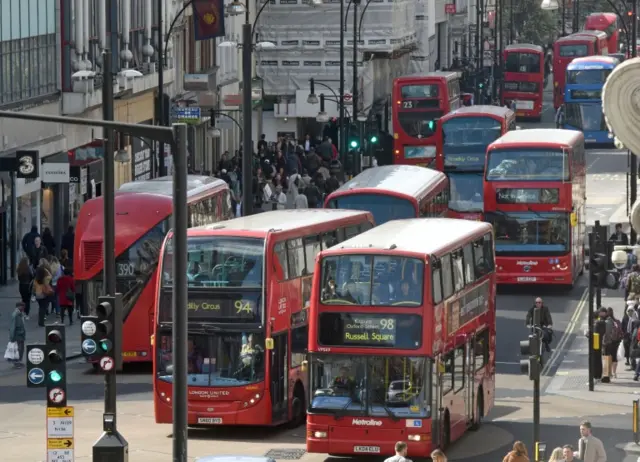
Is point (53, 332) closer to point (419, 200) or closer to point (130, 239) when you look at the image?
point (130, 239)

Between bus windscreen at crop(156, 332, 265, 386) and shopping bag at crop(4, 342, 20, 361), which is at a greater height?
bus windscreen at crop(156, 332, 265, 386)

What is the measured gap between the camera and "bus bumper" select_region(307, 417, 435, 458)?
28.6 m

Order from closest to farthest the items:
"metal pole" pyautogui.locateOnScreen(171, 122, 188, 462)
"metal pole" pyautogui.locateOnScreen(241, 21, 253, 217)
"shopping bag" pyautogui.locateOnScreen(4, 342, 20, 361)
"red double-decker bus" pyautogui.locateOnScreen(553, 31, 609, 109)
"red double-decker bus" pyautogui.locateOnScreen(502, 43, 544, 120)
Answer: "metal pole" pyautogui.locateOnScreen(171, 122, 188, 462), "shopping bag" pyautogui.locateOnScreen(4, 342, 20, 361), "metal pole" pyautogui.locateOnScreen(241, 21, 253, 217), "red double-decker bus" pyautogui.locateOnScreen(502, 43, 544, 120), "red double-decker bus" pyautogui.locateOnScreen(553, 31, 609, 109)

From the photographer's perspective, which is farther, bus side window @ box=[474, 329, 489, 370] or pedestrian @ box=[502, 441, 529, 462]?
bus side window @ box=[474, 329, 489, 370]

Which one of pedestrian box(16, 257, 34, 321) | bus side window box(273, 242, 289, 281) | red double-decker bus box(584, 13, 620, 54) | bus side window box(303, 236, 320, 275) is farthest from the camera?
red double-decker bus box(584, 13, 620, 54)

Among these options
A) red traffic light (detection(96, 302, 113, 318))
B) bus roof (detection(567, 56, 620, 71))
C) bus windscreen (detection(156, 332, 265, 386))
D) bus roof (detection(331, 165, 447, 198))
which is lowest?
bus windscreen (detection(156, 332, 265, 386))

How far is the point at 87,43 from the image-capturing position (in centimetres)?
5672

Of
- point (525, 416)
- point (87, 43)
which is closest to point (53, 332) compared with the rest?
point (525, 416)

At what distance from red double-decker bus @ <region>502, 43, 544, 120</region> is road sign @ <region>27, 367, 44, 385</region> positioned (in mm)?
75857

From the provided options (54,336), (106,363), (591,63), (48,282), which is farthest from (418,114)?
(54,336)

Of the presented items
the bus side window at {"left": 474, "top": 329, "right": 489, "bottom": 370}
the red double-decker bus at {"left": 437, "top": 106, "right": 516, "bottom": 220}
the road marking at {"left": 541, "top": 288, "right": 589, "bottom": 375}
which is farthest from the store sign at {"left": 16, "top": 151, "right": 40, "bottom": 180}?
the bus side window at {"left": 474, "top": 329, "right": 489, "bottom": 370}

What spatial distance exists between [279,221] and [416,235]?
308 centimetres

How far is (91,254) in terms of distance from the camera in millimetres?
38031

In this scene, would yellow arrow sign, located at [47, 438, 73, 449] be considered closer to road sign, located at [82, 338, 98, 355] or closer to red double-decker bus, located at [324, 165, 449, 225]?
road sign, located at [82, 338, 98, 355]
